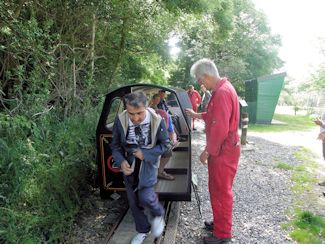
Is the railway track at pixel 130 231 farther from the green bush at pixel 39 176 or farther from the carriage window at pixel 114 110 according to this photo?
the carriage window at pixel 114 110

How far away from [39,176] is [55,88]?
8.87 ft

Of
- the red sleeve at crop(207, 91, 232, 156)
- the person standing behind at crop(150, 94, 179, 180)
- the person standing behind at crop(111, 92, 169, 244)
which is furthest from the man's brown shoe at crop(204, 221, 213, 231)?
the red sleeve at crop(207, 91, 232, 156)

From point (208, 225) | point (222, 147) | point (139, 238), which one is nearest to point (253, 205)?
point (208, 225)

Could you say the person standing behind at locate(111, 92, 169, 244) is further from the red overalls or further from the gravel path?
the gravel path

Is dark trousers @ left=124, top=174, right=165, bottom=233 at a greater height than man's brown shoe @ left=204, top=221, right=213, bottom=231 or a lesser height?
greater

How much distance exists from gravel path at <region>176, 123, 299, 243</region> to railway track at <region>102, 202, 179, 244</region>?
129 millimetres

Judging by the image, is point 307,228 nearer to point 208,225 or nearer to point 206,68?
point 208,225

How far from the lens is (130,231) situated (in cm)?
456

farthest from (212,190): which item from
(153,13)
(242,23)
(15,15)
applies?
(242,23)

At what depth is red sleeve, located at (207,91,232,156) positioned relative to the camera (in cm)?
393

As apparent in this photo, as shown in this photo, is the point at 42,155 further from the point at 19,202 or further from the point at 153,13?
the point at 153,13

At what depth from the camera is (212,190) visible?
4.32m

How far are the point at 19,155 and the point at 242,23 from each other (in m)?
26.0

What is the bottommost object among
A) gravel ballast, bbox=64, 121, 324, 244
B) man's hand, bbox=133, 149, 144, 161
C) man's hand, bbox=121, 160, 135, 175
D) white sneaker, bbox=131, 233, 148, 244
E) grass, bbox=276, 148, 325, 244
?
gravel ballast, bbox=64, 121, 324, 244
